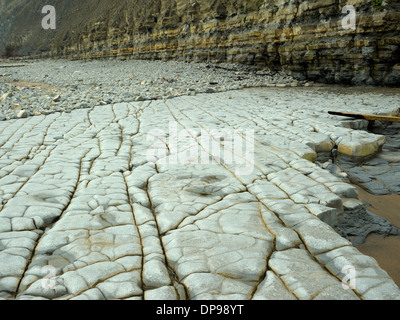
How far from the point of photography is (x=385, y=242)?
8.34 feet

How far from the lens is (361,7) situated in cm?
924

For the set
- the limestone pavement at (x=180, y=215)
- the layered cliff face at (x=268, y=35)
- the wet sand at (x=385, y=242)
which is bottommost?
the wet sand at (x=385, y=242)

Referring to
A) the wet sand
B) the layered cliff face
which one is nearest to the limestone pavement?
the wet sand

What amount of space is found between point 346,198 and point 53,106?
655 centimetres

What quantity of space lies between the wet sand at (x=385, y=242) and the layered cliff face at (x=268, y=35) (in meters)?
7.48

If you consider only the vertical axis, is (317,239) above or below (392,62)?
below

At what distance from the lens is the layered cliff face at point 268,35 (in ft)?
30.0

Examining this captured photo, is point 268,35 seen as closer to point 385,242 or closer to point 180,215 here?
point 385,242

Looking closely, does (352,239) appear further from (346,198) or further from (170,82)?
(170,82)

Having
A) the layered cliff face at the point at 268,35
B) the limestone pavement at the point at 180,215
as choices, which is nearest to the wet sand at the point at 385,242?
the limestone pavement at the point at 180,215

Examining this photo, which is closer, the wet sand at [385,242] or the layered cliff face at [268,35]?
the wet sand at [385,242]

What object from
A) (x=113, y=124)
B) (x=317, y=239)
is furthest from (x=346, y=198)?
(x=113, y=124)

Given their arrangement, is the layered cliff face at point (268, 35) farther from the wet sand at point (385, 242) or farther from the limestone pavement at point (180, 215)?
the wet sand at point (385, 242)

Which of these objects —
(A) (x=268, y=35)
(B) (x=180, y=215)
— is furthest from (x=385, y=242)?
(A) (x=268, y=35)
